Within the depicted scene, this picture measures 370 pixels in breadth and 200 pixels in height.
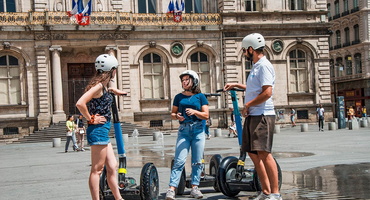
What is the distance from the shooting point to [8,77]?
3875 centimetres

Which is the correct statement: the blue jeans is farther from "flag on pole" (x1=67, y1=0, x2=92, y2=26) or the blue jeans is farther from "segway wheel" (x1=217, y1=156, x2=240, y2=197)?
"flag on pole" (x1=67, y1=0, x2=92, y2=26)

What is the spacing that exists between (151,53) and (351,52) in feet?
110

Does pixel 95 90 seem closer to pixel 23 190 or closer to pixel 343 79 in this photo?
pixel 23 190

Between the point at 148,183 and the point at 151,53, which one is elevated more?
the point at 151,53

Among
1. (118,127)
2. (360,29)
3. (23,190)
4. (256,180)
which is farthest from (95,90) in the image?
(360,29)

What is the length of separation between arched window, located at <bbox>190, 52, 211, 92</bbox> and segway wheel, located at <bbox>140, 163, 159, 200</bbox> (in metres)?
33.3

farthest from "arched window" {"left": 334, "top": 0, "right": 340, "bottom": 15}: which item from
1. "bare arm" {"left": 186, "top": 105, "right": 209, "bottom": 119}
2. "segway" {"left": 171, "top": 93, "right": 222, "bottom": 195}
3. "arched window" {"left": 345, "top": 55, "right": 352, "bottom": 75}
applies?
"bare arm" {"left": 186, "top": 105, "right": 209, "bottom": 119}

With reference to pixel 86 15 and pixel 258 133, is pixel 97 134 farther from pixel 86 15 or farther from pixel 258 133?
pixel 86 15

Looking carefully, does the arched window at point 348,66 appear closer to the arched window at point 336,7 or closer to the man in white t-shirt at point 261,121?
the arched window at point 336,7

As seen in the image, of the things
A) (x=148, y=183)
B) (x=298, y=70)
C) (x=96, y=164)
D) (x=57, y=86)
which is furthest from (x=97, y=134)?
(x=298, y=70)

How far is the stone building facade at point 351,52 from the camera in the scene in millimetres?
64000

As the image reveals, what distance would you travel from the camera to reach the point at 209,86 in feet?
139

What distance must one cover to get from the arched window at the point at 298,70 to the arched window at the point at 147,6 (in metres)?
10.5

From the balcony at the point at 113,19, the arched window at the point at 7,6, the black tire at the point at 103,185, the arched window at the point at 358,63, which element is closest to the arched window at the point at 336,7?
the arched window at the point at 358,63
